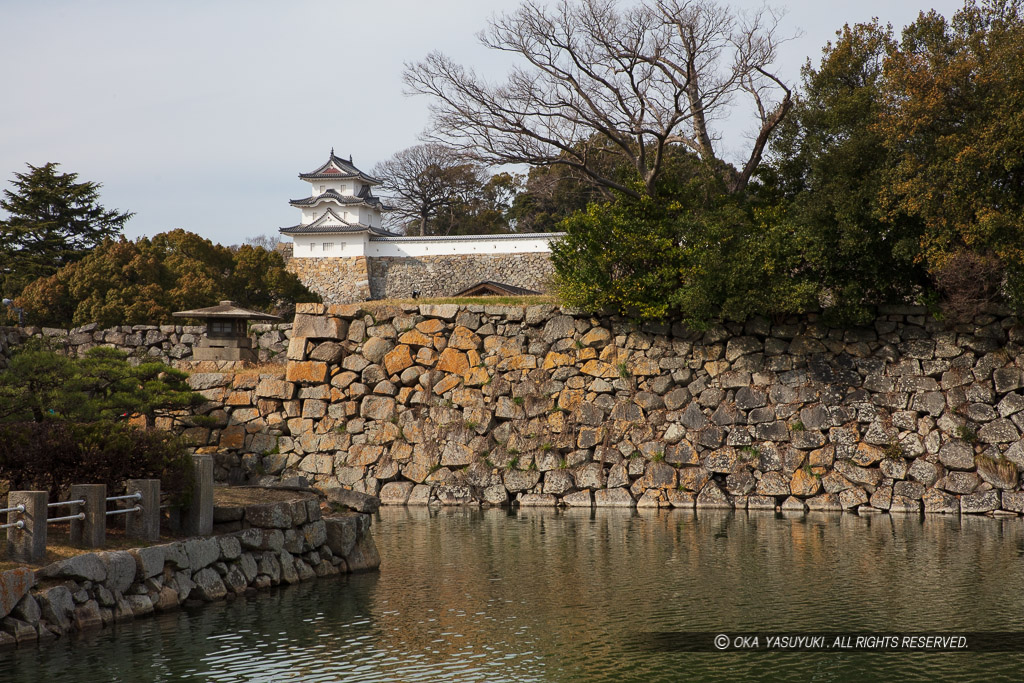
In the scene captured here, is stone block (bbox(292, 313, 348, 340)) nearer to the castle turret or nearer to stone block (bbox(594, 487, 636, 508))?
stone block (bbox(594, 487, 636, 508))

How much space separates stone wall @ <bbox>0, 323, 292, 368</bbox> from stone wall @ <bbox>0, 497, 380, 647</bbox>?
1085 cm

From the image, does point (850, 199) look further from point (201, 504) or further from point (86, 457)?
point (86, 457)

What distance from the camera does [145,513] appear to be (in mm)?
8820

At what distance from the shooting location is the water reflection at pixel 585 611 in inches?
273

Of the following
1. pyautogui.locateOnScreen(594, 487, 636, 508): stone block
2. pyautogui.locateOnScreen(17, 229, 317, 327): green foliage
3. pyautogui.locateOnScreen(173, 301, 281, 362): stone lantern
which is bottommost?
pyautogui.locateOnScreen(594, 487, 636, 508): stone block

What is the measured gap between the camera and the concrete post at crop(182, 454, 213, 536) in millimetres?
9516

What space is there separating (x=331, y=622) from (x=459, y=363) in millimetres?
10418

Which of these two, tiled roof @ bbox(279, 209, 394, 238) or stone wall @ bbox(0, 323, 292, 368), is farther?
tiled roof @ bbox(279, 209, 394, 238)

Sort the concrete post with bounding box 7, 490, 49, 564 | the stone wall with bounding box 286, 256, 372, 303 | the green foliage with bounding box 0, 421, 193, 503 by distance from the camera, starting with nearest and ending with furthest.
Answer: the concrete post with bounding box 7, 490, 49, 564 → the green foliage with bounding box 0, 421, 193, 503 → the stone wall with bounding box 286, 256, 372, 303

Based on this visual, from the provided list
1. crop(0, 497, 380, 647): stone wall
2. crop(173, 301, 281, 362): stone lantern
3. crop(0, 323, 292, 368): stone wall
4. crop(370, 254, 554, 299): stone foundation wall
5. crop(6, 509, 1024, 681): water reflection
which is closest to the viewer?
crop(6, 509, 1024, 681): water reflection

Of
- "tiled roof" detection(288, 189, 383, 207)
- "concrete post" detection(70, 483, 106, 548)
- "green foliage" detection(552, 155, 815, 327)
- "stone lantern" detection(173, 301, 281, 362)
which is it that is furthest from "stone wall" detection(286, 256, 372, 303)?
"concrete post" detection(70, 483, 106, 548)

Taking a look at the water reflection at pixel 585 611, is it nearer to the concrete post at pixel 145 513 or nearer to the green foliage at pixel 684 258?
the concrete post at pixel 145 513

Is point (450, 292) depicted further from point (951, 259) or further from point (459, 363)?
point (951, 259)

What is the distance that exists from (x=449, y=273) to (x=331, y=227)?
5540 mm
